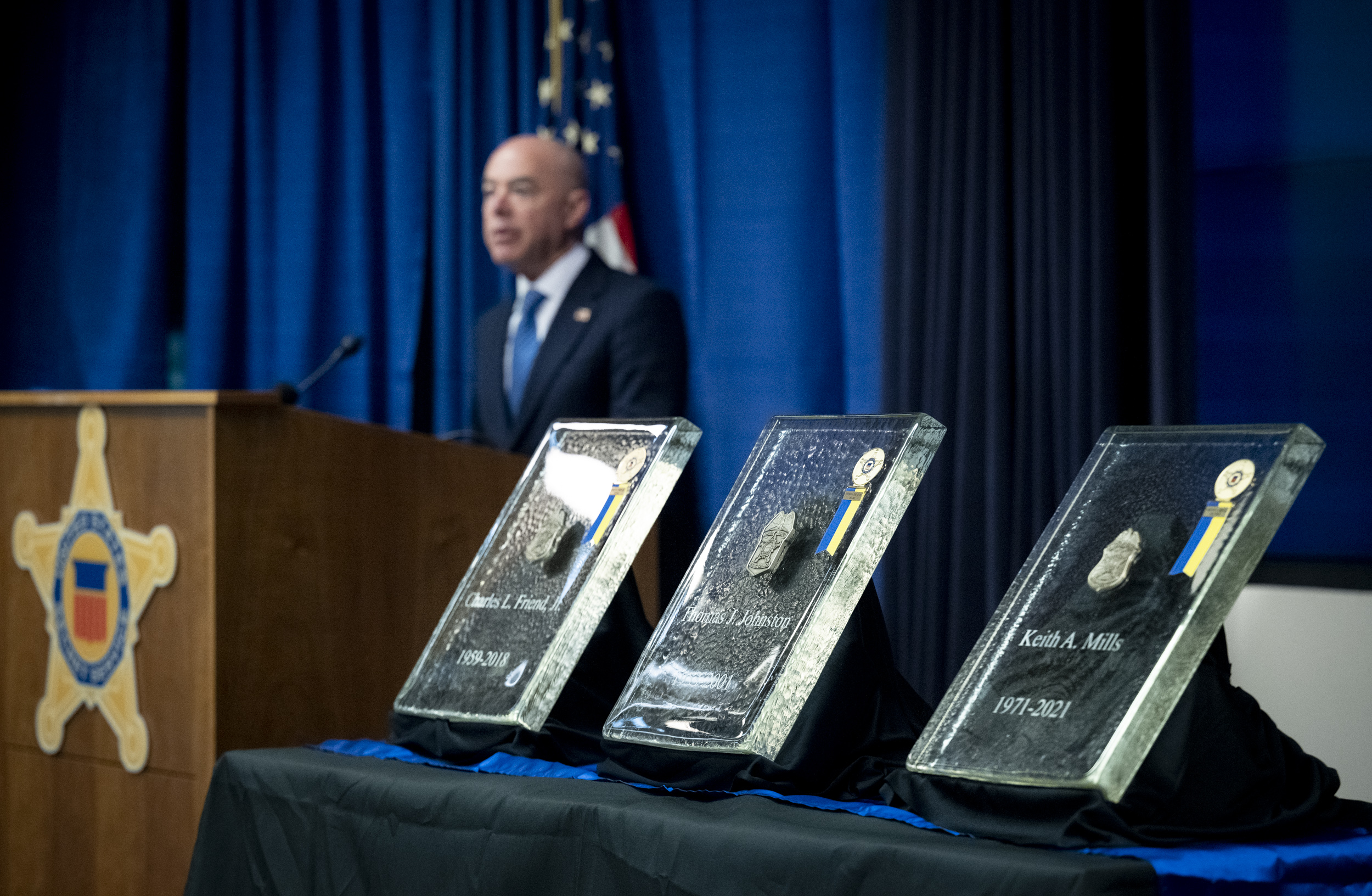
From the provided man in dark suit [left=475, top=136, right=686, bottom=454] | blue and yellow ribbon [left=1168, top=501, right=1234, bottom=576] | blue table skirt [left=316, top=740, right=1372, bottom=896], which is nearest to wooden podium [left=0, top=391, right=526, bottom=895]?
man in dark suit [left=475, top=136, right=686, bottom=454]

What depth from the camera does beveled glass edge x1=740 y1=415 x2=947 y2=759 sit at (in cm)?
134

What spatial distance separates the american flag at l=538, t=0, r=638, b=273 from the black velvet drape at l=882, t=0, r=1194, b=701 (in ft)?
2.40

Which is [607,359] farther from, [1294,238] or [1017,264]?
[1294,238]

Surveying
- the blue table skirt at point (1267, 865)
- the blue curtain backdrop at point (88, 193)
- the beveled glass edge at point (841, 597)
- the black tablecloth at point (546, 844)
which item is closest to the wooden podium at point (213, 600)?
the black tablecloth at point (546, 844)

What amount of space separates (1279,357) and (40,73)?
3.49 meters

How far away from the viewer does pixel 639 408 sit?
9.80 feet

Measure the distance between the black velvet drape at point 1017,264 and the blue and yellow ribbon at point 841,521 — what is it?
1.11 meters

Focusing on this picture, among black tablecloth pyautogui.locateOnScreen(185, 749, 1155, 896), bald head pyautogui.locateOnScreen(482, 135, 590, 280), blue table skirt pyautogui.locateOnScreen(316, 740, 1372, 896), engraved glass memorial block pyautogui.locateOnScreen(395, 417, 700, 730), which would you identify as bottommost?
black tablecloth pyautogui.locateOnScreen(185, 749, 1155, 896)

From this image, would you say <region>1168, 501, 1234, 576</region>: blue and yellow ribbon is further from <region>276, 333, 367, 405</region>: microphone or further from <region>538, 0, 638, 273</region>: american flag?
<region>538, 0, 638, 273</region>: american flag

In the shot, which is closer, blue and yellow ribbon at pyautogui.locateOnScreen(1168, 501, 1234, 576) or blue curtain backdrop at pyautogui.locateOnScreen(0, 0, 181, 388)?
blue and yellow ribbon at pyautogui.locateOnScreen(1168, 501, 1234, 576)

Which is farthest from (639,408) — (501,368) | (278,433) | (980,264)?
(278,433)

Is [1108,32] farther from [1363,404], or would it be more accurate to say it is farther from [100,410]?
[100,410]

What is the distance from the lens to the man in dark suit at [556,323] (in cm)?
302

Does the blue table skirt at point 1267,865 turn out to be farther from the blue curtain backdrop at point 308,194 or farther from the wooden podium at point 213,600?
the blue curtain backdrop at point 308,194
